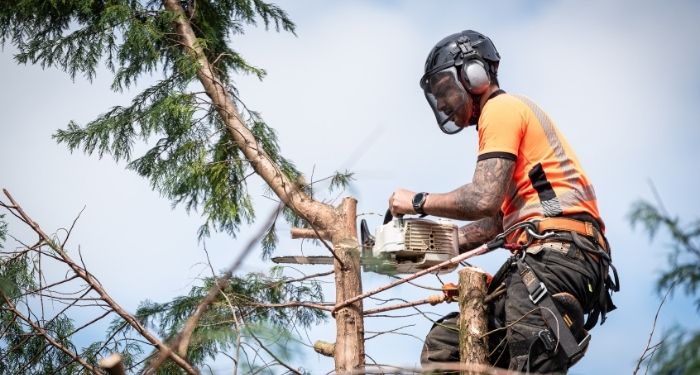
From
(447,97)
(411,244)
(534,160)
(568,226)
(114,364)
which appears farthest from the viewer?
(447,97)

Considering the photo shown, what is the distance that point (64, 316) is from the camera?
6.41 meters

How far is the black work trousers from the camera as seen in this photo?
426 centimetres

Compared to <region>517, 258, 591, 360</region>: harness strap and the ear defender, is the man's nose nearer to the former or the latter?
the ear defender

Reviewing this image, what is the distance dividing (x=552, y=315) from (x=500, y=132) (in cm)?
86

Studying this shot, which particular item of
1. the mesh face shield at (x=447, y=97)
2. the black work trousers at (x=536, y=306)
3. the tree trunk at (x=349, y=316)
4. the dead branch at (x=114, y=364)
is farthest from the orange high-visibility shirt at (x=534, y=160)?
the dead branch at (x=114, y=364)

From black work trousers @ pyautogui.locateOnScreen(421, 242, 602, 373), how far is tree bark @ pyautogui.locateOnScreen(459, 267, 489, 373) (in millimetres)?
64

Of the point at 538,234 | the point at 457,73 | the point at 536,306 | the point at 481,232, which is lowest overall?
the point at 536,306

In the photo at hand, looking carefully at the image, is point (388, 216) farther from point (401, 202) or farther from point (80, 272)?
point (80, 272)

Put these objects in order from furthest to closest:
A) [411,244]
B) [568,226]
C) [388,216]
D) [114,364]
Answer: [388,216] < [411,244] < [568,226] < [114,364]

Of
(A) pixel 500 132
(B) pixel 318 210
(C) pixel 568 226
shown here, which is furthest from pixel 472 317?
(B) pixel 318 210

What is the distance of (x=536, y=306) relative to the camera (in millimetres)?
4305

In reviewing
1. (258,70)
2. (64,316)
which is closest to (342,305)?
(64,316)

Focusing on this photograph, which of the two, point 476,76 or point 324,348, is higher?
point 476,76

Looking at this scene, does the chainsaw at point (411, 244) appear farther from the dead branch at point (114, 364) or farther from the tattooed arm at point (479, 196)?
the dead branch at point (114, 364)
